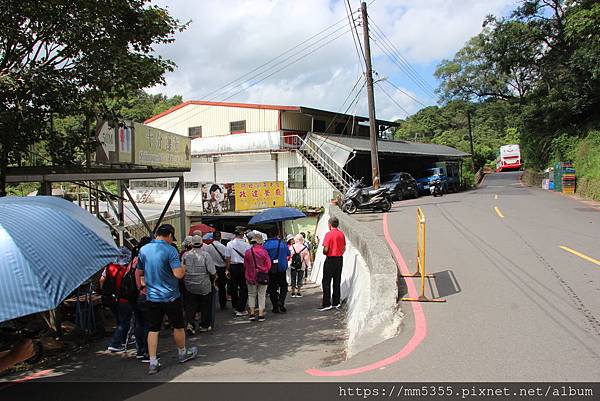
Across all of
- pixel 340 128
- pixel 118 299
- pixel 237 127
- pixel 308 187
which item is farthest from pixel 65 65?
pixel 340 128

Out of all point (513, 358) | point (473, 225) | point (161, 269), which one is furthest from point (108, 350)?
point (473, 225)

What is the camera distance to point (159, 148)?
1246 cm

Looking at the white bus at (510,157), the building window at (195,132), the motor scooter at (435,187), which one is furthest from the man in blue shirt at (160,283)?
the white bus at (510,157)

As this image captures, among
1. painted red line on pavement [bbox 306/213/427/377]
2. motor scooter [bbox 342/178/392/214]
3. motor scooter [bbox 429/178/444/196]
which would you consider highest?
motor scooter [bbox 429/178/444/196]

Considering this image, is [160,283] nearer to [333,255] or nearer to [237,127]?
[333,255]

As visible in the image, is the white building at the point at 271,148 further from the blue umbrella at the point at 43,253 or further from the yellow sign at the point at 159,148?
the blue umbrella at the point at 43,253

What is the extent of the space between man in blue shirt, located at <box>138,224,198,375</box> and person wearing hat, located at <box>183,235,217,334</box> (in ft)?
4.24

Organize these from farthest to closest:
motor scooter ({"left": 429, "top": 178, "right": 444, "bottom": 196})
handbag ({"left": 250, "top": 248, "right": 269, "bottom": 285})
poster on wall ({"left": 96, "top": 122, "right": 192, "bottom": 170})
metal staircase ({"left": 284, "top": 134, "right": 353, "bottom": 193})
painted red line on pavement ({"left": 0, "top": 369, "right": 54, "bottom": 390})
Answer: motor scooter ({"left": 429, "top": 178, "right": 444, "bottom": 196})
metal staircase ({"left": 284, "top": 134, "right": 353, "bottom": 193})
poster on wall ({"left": 96, "top": 122, "right": 192, "bottom": 170})
handbag ({"left": 250, "top": 248, "right": 269, "bottom": 285})
painted red line on pavement ({"left": 0, "top": 369, "right": 54, "bottom": 390})

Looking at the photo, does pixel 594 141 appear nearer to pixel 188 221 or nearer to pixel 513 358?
pixel 188 221

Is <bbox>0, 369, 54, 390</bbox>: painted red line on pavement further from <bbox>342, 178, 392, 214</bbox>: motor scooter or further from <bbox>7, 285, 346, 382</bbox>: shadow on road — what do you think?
<bbox>342, 178, 392, 214</bbox>: motor scooter

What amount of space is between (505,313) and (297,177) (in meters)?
22.1

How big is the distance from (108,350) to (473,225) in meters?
11.2

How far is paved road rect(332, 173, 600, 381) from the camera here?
14.8 ft

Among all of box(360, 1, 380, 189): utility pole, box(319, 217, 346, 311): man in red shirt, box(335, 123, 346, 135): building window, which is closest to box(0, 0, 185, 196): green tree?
box(319, 217, 346, 311): man in red shirt
